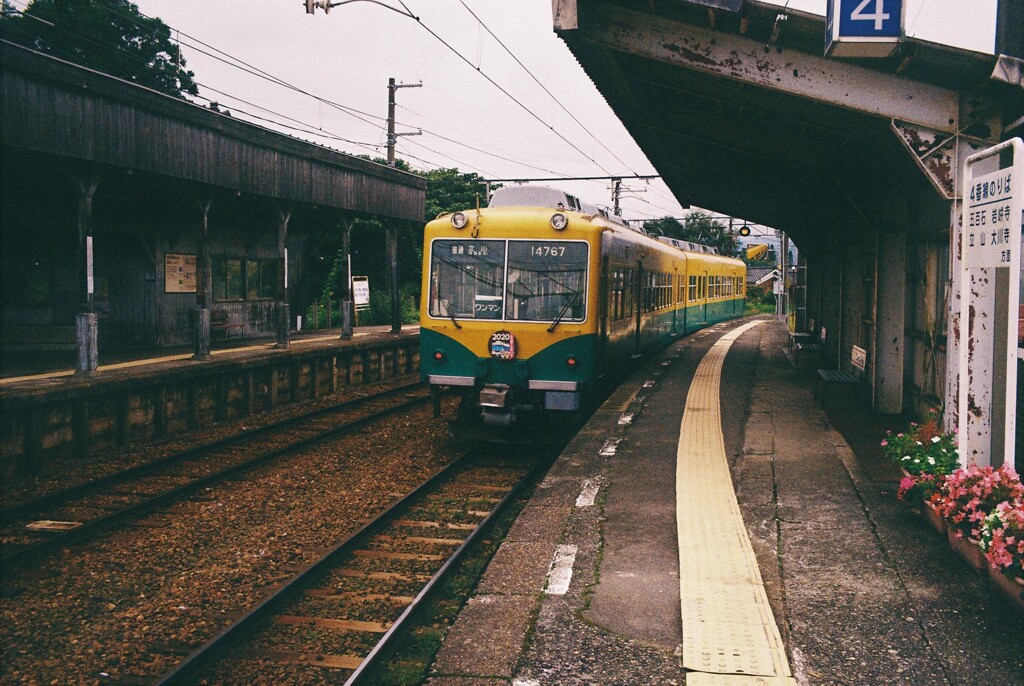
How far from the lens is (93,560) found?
6125mm

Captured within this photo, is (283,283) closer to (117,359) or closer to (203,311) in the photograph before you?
(203,311)

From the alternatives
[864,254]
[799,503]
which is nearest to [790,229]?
[864,254]

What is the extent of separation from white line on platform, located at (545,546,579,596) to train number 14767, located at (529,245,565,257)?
4.20 metres

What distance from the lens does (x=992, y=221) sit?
179 inches

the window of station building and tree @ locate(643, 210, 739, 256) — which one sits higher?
tree @ locate(643, 210, 739, 256)

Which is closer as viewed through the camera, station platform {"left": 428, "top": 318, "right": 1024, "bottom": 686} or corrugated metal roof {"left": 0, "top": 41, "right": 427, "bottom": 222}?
station platform {"left": 428, "top": 318, "right": 1024, "bottom": 686}

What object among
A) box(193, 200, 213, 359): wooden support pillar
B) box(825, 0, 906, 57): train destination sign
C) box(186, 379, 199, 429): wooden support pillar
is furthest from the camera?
box(193, 200, 213, 359): wooden support pillar

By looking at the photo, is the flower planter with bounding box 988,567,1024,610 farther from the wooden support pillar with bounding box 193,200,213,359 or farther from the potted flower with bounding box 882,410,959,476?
the wooden support pillar with bounding box 193,200,213,359

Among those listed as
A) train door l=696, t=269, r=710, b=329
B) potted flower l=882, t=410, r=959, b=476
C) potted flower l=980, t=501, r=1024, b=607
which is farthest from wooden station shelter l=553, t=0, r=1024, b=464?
train door l=696, t=269, r=710, b=329

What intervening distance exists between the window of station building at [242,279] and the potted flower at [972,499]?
15389 millimetres

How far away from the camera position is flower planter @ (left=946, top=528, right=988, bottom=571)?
4.55 meters

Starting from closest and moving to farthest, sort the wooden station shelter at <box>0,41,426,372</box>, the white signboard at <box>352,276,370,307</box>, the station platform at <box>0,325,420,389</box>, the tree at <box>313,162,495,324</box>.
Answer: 1. the wooden station shelter at <box>0,41,426,372</box>
2. the station platform at <box>0,325,420,389</box>
3. the white signboard at <box>352,276,370,307</box>
4. the tree at <box>313,162,495,324</box>

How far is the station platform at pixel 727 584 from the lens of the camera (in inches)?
150

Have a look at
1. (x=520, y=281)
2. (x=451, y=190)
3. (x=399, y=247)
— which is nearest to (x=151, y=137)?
(x=520, y=281)
